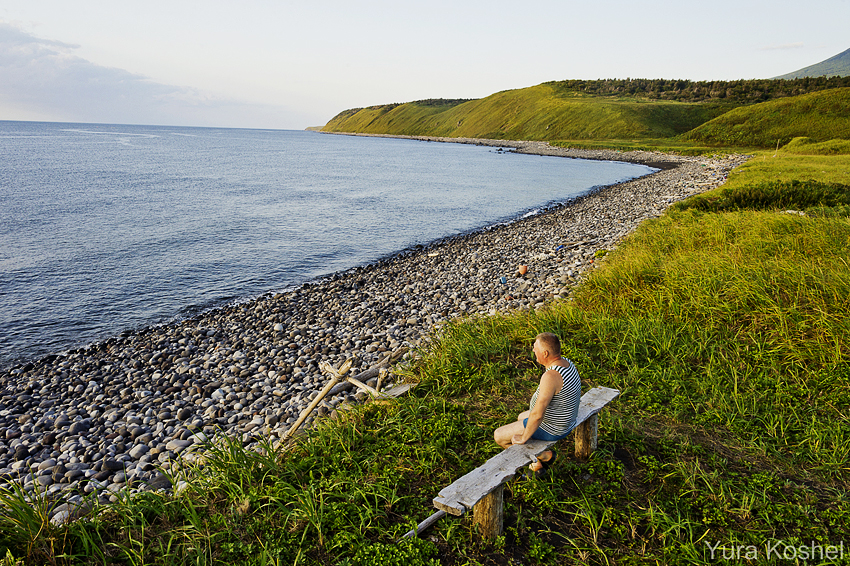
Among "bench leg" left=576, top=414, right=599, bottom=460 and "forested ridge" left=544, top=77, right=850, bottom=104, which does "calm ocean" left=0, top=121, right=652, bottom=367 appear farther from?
"forested ridge" left=544, top=77, right=850, bottom=104

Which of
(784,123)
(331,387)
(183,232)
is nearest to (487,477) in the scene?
(331,387)

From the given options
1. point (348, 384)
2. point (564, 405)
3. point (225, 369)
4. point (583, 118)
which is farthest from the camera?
point (583, 118)

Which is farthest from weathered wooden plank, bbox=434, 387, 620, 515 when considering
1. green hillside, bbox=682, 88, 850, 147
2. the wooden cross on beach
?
green hillside, bbox=682, 88, 850, 147

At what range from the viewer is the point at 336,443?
5582mm

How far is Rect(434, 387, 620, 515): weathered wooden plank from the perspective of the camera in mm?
3766

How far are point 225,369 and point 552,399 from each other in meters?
8.51

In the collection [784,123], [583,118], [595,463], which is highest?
[583,118]

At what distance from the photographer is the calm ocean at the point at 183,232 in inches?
611

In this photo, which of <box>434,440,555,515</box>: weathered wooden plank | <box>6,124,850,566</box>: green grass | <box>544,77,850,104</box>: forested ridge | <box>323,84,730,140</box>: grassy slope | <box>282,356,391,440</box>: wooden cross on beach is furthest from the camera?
<box>544,77,850,104</box>: forested ridge

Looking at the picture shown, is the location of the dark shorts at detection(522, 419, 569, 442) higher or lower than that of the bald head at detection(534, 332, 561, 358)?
lower

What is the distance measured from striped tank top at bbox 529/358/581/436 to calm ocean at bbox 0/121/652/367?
1405 cm

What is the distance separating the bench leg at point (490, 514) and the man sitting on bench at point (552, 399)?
0.78 meters

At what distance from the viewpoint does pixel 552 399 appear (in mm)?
4781

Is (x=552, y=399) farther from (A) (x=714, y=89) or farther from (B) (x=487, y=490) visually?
(A) (x=714, y=89)
